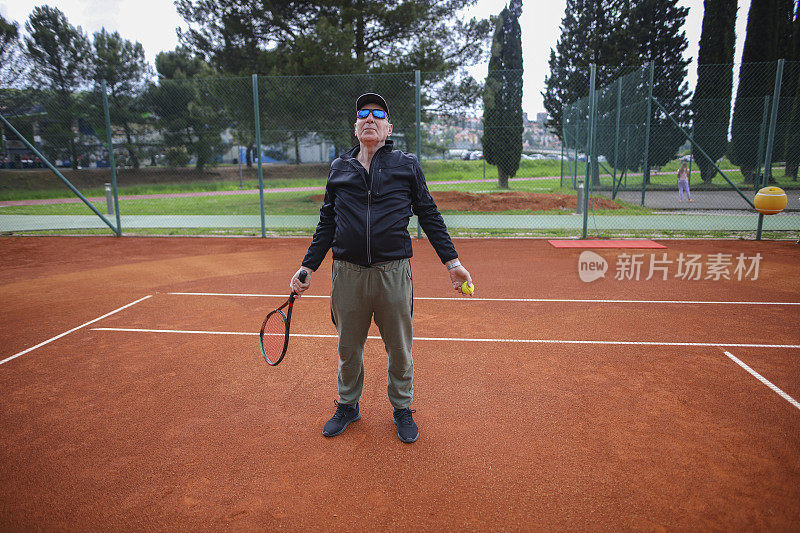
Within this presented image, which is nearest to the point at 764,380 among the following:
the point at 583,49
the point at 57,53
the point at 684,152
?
the point at 684,152

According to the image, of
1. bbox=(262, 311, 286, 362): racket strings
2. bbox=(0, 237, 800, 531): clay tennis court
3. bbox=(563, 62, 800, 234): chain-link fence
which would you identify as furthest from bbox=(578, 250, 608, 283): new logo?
bbox=(262, 311, 286, 362): racket strings

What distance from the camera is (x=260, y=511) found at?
8.70 feet

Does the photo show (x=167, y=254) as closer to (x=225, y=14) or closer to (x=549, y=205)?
(x=225, y=14)

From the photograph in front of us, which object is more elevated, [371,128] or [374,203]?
[371,128]

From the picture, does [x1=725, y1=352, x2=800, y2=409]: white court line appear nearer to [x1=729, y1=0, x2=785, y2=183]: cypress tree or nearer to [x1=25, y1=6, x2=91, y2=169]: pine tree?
[x1=729, y1=0, x2=785, y2=183]: cypress tree

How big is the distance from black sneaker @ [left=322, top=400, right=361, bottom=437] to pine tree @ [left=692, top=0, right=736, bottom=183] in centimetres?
1702

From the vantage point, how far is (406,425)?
3363 millimetres

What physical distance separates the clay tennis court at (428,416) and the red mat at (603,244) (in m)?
3.10

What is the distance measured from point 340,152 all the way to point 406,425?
11.1 m

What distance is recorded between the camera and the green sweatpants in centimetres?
315

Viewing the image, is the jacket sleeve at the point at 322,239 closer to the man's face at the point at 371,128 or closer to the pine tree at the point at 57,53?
the man's face at the point at 371,128

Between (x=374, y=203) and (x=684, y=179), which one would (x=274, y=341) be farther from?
(x=684, y=179)

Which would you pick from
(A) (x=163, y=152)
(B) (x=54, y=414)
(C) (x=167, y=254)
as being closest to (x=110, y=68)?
(A) (x=163, y=152)

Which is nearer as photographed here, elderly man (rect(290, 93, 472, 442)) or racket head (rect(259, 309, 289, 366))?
elderly man (rect(290, 93, 472, 442))
